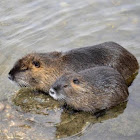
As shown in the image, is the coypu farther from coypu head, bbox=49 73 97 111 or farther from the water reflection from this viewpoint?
the water reflection

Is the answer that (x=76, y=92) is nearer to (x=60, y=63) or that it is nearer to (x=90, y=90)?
(x=90, y=90)

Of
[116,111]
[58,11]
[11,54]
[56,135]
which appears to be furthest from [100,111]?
[58,11]

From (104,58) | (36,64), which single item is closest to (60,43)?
(104,58)

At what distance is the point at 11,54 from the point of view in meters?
6.17

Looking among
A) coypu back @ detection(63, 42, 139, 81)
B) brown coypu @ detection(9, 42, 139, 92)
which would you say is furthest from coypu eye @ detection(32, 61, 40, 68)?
coypu back @ detection(63, 42, 139, 81)

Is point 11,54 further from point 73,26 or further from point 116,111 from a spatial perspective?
point 116,111

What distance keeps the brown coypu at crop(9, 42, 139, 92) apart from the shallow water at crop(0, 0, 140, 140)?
25 centimetres

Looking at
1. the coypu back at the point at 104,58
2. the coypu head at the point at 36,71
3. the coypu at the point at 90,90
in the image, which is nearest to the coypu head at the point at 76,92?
the coypu at the point at 90,90

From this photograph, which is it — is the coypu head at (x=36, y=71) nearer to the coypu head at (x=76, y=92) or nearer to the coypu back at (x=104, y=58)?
the coypu back at (x=104, y=58)

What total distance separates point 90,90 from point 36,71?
831 mm

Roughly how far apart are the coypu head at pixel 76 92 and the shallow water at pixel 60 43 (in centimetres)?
15

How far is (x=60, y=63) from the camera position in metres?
5.13

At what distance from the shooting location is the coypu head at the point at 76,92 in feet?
15.2

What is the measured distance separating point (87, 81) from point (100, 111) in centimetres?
42
